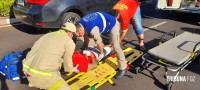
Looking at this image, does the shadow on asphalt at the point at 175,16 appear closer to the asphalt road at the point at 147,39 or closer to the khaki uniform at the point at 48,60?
the asphalt road at the point at 147,39

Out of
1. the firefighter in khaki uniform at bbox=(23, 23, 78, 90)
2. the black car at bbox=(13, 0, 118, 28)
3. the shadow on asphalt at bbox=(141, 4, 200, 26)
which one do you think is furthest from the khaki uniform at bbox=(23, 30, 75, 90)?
the shadow on asphalt at bbox=(141, 4, 200, 26)

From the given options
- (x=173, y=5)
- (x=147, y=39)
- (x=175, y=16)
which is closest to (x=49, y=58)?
(x=147, y=39)

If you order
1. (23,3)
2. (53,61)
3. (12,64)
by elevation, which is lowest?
(12,64)

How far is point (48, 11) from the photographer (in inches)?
299

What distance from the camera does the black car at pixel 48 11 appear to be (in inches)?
297

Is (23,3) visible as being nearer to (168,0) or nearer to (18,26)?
(18,26)

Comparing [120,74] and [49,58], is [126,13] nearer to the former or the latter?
[120,74]

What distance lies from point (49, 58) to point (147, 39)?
4651mm

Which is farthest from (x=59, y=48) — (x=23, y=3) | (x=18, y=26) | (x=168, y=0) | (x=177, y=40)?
(x=168, y=0)

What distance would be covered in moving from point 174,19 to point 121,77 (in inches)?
221

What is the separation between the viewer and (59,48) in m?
3.96

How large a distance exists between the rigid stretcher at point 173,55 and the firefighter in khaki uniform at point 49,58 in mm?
2112

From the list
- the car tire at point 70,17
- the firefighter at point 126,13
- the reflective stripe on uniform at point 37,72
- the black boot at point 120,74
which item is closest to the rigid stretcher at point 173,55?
the black boot at point 120,74

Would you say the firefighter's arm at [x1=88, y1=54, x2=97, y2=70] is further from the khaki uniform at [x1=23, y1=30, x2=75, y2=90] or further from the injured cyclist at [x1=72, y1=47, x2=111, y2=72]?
the khaki uniform at [x1=23, y1=30, x2=75, y2=90]
